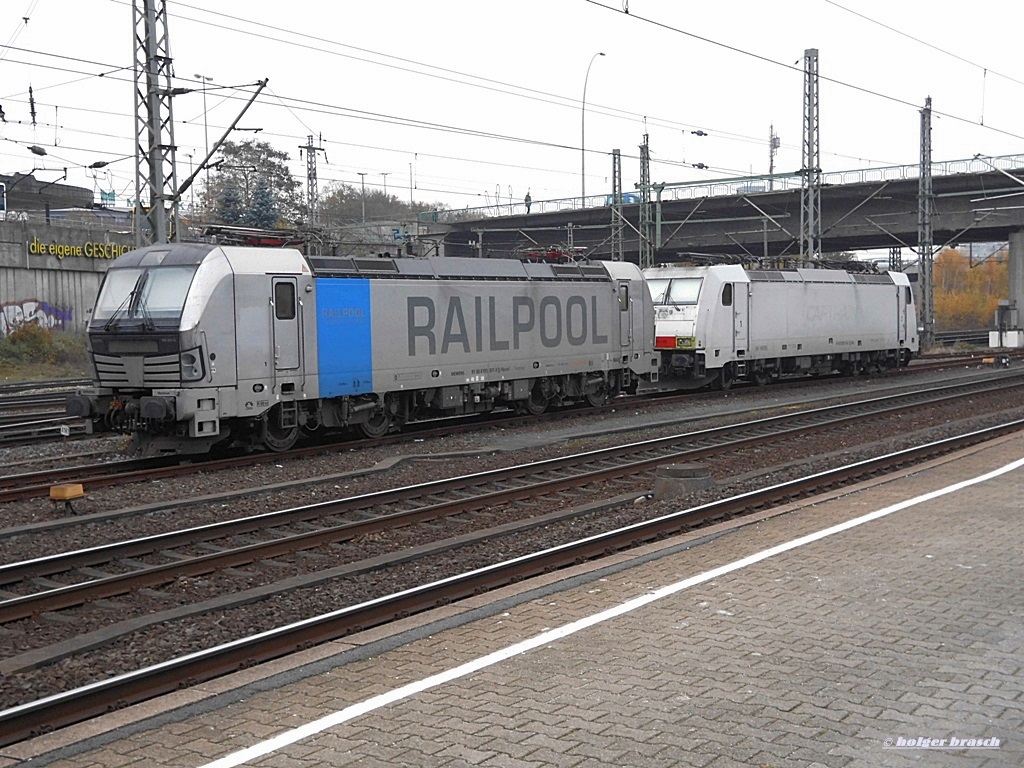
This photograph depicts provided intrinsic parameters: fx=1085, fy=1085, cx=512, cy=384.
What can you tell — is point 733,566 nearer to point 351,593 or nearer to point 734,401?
point 351,593

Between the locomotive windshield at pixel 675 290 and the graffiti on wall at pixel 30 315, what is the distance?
79.2ft

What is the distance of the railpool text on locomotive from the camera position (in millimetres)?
19141

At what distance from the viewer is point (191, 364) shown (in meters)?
15.3

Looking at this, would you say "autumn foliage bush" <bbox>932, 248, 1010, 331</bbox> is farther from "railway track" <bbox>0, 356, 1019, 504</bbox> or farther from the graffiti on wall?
"railway track" <bbox>0, 356, 1019, 504</bbox>

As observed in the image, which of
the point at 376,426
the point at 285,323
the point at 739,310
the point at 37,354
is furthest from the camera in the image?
the point at 37,354

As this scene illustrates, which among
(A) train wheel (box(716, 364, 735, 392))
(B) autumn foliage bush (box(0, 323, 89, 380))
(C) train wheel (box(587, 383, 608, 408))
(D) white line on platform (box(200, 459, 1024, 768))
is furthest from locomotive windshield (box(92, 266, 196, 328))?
(B) autumn foliage bush (box(0, 323, 89, 380))

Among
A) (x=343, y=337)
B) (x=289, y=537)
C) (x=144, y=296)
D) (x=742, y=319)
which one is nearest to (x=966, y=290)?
(x=742, y=319)

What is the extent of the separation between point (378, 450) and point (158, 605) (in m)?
8.77

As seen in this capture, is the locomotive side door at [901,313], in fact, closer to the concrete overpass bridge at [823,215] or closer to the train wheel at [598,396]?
the concrete overpass bridge at [823,215]

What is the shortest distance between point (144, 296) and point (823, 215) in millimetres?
43478

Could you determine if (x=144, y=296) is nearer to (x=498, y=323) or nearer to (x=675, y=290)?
(x=498, y=323)

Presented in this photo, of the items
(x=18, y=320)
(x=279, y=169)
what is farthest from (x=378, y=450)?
(x=279, y=169)

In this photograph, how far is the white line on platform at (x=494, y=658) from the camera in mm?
5359

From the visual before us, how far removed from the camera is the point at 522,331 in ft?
70.2
